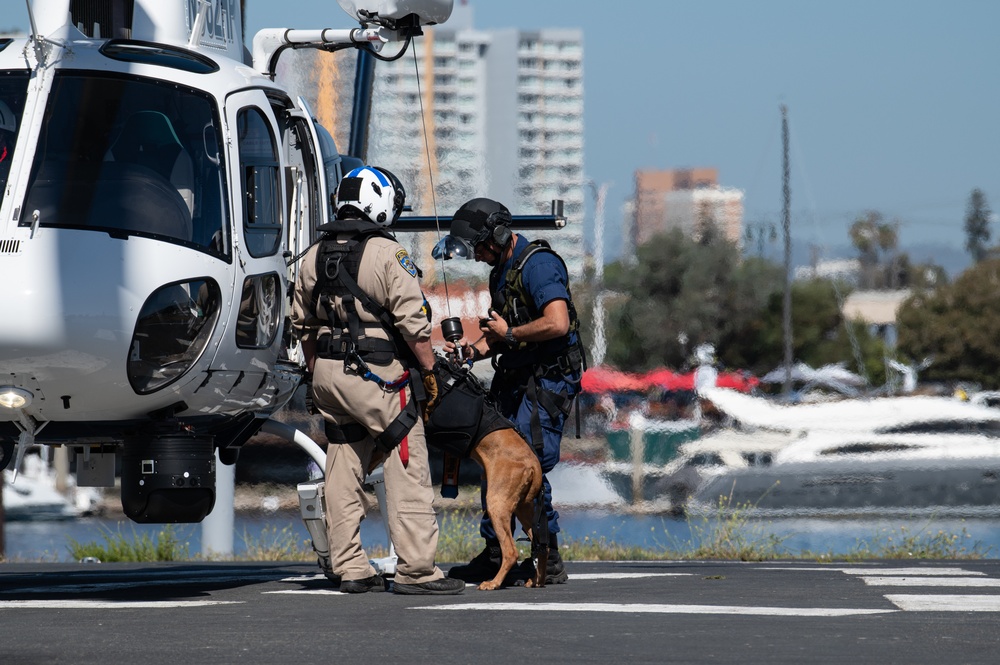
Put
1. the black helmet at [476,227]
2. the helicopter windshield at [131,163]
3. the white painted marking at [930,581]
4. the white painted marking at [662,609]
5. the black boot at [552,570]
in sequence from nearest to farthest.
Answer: the white painted marking at [662,609] → the helicopter windshield at [131,163] → the white painted marking at [930,581] → the black boot at [552,570] → the black helmet at [476,227]

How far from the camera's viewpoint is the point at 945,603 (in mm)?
6098

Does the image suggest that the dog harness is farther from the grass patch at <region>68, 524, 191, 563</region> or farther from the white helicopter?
the grass patch at <region>68, 524, 191, 563</region>

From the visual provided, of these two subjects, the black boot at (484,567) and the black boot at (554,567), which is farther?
the black boot at (484,567)

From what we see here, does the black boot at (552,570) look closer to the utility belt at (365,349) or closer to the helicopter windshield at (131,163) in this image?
the utility belt at (365,349)

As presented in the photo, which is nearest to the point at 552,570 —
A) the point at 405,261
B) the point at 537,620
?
the point at 537,620

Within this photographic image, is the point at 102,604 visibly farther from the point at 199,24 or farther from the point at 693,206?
the point at 693,206

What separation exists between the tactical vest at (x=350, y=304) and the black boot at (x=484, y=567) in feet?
4.18

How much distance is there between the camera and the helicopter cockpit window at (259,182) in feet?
22.3

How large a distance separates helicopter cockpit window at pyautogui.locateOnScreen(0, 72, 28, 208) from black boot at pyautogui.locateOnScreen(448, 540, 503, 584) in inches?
115

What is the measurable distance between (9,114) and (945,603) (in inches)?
178

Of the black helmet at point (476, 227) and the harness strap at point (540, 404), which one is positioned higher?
the black helmet at point (476, 227)

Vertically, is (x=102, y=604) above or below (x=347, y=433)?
below

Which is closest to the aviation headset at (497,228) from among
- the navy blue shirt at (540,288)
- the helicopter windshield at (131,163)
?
the navy blue shirt at (540,288)

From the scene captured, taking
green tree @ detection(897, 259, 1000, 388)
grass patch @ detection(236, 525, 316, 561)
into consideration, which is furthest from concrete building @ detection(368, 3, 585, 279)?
→ green tree @ detection(897, 259, 1000, 388)
